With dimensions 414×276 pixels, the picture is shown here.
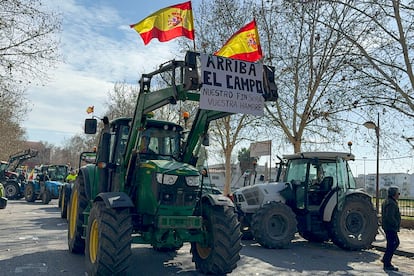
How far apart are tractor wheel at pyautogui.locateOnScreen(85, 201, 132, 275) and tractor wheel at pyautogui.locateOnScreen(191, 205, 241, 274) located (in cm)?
137

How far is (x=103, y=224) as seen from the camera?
6.56m

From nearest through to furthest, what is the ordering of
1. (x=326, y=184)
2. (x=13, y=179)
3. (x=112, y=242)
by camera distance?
(x=112, y=242)
(x=326, y=184)
(x=13, y=179)

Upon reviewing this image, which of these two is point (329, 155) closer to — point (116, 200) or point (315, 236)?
point (315, 236)

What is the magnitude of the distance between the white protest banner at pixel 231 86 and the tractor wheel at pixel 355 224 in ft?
17.0

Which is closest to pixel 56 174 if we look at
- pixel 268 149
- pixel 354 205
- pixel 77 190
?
pixel 268 149

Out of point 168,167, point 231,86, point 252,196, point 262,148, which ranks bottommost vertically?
point 252,196

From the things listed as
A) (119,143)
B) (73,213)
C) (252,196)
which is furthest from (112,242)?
(252,196)

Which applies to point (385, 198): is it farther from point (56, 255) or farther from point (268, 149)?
point (268, 149)

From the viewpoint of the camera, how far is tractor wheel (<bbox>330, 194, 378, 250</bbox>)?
1115cm

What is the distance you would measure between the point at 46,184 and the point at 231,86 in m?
19.0

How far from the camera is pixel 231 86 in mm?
7230

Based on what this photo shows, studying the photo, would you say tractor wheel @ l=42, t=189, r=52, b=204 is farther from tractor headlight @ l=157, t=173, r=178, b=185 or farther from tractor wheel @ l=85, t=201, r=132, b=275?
tractor headlight @ l=157, t=173, r=178, b=185

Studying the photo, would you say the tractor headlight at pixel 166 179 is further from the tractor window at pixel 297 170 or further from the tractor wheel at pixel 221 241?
the tractor window at pixel 297 170

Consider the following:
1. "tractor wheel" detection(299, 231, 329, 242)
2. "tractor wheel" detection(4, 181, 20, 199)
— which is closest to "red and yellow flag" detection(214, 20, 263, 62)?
"tractor wheel" detection(299, 231, 329, 242)
